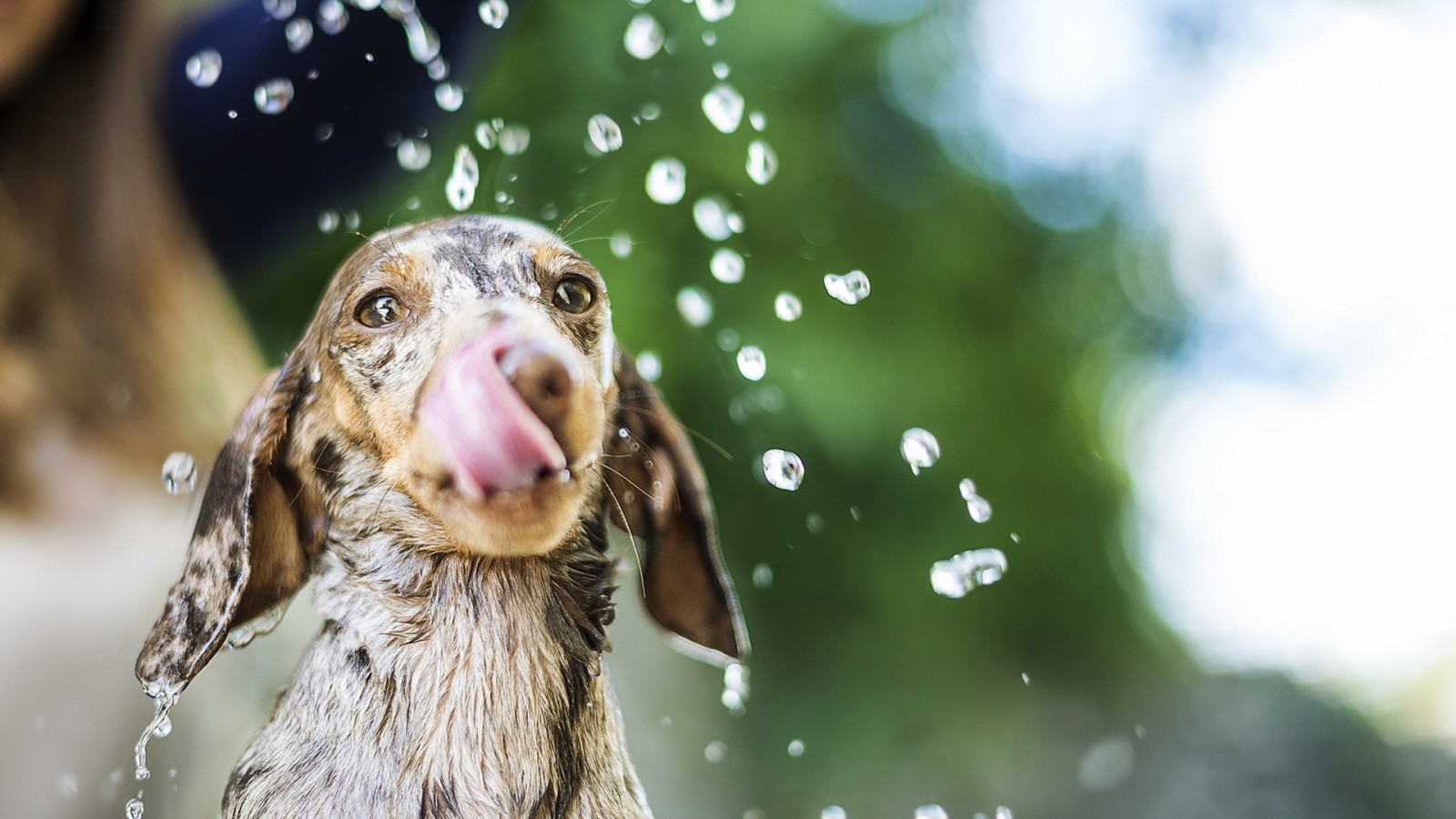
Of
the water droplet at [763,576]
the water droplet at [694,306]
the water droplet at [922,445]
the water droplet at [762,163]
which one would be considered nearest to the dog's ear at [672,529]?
the water droplet at [922,445]

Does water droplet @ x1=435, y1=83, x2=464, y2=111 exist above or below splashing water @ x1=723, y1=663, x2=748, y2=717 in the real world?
above

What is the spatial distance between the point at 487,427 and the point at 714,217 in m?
2.24

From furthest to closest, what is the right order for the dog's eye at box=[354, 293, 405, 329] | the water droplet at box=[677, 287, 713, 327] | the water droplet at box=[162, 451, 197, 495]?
the water droplet at box=[677, 287, 713, 327]
the water droplet at box=[162, 451, 197, 495]
the dog's eye at box=[354, 293, 405, 329]

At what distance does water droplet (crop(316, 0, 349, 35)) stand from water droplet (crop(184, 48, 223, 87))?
309 mm

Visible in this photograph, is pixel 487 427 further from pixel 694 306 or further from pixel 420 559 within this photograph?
pixel 694 306

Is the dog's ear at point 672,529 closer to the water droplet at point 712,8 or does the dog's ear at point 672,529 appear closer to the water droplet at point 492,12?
the water droplet at point 492,12

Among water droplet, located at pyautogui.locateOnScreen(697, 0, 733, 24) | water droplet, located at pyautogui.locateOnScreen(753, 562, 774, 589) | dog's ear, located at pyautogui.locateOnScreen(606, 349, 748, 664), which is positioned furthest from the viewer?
water droplet, located at pyautogui.locateOnScreen(697, 0, 733, 24)

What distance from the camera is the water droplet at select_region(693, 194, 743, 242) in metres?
2.88

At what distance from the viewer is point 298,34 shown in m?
1.57

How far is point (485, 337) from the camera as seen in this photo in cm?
87

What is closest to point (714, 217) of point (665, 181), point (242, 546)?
point (665, 181)

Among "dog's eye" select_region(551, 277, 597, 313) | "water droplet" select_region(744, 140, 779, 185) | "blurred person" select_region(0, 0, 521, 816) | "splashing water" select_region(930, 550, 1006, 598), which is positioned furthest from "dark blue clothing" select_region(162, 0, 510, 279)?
"water droplet" select_region(744, 140, 779, 185)

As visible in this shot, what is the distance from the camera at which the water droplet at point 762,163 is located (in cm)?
334

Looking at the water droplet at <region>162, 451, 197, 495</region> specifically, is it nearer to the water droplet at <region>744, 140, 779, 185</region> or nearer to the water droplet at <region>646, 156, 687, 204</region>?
the water droplet at <region>646, 156, 687, 204</region>
